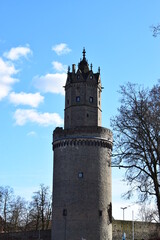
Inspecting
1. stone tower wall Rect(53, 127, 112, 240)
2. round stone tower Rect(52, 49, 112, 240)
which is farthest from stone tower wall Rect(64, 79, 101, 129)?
stone tower wall Rect(53, 127, 112, 240)

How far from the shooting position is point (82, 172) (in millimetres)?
41062

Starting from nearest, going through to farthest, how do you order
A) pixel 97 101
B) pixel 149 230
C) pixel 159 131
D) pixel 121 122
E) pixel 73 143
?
pixel 159 131
pixel 121 122
pixel 73 143
pixel 97 101
pixel 149 230

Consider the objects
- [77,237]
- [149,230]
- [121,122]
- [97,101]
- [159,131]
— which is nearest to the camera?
[159,131]

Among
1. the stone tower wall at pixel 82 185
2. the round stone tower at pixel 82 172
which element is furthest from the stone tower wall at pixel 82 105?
the stone tower wall at pixel 82 185

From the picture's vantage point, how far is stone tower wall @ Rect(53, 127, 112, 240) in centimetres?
3994

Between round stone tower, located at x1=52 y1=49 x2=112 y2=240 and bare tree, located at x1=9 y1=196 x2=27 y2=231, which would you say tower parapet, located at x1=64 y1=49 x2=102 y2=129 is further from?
bare tree, located at x1=9 y1=196 x2=27 y2=231

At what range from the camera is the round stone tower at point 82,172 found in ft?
131

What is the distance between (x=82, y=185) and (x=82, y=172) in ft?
4.24

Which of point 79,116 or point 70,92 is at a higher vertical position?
point 70,92

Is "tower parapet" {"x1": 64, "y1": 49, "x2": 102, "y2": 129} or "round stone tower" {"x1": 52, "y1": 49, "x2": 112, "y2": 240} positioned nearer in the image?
"round stone tower" {"x1": 52, "y1": 49, "x2": 112, "y2": 240}

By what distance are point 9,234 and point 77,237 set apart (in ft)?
51.4

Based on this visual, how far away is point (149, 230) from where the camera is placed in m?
51.9

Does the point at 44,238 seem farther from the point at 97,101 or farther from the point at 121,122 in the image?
the point at 121,122

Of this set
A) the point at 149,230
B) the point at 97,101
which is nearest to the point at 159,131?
the point at 97,101
